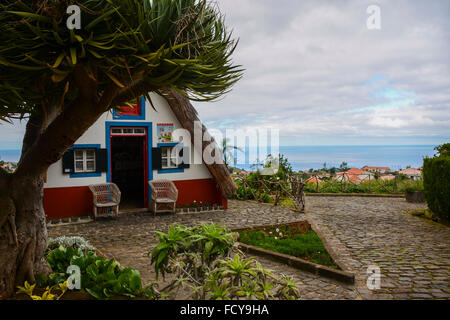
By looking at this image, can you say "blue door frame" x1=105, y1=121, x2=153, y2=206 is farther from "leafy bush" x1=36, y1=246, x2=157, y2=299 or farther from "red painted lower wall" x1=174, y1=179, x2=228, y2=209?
"leafy bush" x1=36, y1=246, x2=157, y2=299

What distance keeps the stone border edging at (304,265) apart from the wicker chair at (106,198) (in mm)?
5180

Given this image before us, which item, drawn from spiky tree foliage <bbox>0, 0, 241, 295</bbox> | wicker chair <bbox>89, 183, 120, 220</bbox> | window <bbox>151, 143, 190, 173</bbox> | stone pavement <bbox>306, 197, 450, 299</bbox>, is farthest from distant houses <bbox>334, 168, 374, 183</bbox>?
spiky tree foliage <bbox>0, 0, 241, 295</bbox>

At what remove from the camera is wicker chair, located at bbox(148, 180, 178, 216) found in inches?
428

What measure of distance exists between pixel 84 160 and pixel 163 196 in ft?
8.96

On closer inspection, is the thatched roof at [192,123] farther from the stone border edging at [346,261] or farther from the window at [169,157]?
the stone border edging at [346,261]

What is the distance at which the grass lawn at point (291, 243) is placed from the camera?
6.28m

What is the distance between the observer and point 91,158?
10828 mm


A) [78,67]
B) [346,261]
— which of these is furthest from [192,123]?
[78,67]

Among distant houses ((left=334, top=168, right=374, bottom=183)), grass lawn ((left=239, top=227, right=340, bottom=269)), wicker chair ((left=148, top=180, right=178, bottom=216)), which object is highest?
distant houses ((left=334, top=168, right=374, bottom=183))

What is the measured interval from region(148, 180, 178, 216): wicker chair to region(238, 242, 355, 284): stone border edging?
4654mm

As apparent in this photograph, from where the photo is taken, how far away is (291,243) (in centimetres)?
706

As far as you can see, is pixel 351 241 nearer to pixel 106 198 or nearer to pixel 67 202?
pixel 106 198
